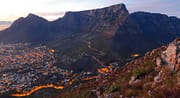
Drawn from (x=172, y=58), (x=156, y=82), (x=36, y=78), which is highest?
(x=172, y=58)

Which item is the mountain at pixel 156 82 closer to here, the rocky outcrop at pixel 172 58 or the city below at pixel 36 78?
the rocky outcrop at pixel 172 58

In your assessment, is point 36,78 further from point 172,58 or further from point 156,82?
point 156,82

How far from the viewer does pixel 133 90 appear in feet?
84.2

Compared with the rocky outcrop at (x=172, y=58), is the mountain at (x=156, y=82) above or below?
below

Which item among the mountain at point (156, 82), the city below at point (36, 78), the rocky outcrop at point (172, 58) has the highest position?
the rocky outcrop at point (172, 58)

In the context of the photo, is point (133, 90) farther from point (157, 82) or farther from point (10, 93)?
point (10, 93)

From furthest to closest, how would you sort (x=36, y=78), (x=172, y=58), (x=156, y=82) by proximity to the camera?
(x=36, y=78), (x=172, y=58), (x=156, y=82)

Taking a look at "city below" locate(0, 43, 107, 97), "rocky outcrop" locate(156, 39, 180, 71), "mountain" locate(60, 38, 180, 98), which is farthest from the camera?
"city below" locate(0, 43, 107, 97)

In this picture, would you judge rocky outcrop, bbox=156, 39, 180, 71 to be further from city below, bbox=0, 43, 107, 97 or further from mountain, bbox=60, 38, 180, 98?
city below, bbox=0, 43, 107, 97

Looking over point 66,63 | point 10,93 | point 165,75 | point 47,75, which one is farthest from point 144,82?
point 66,63

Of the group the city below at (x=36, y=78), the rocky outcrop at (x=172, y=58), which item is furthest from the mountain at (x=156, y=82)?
the city below at (x=36, y=78)

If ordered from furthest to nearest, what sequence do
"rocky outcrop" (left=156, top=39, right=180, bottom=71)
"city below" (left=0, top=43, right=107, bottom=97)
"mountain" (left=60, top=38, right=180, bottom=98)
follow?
"city below" (left=0, top=43, right=107, bottom=97) → "rocky outcrop" (left=156, top=39, right=180, bottom=71) → "mountain" (left=60, top=38, right=180, bottom=98)

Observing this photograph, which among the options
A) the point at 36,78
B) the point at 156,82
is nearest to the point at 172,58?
the point at 156,82

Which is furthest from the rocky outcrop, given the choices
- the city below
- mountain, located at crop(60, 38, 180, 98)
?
the city below
